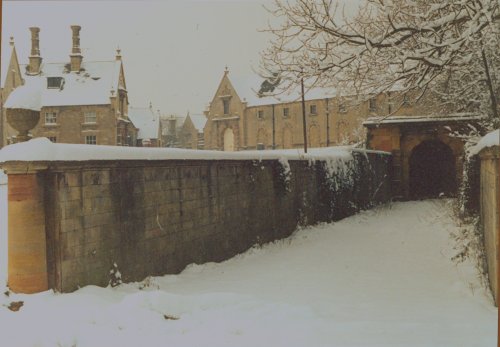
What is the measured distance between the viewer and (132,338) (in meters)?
4.27

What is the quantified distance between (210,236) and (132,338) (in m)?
4.57

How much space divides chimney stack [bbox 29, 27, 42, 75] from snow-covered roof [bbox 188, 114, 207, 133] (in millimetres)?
30690

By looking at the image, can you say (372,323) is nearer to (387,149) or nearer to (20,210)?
(20,210)

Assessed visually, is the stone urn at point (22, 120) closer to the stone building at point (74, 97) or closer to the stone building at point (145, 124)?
the stone building at point (74, 97)

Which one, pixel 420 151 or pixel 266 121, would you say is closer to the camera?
pixel 420 151

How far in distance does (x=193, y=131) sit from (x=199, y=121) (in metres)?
1.55

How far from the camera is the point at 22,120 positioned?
5.52m

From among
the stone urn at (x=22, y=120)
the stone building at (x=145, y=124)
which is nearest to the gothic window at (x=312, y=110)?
the stone building at (x=145, y=124)

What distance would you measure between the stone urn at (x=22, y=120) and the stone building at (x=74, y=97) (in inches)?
1.9

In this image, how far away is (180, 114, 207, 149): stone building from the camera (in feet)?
128

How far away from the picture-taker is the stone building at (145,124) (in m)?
25.3

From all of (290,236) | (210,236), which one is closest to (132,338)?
(210,236)

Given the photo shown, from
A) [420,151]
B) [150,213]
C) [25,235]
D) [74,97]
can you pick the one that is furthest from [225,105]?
[25,235]

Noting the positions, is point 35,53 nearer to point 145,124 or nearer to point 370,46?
point 370,46
